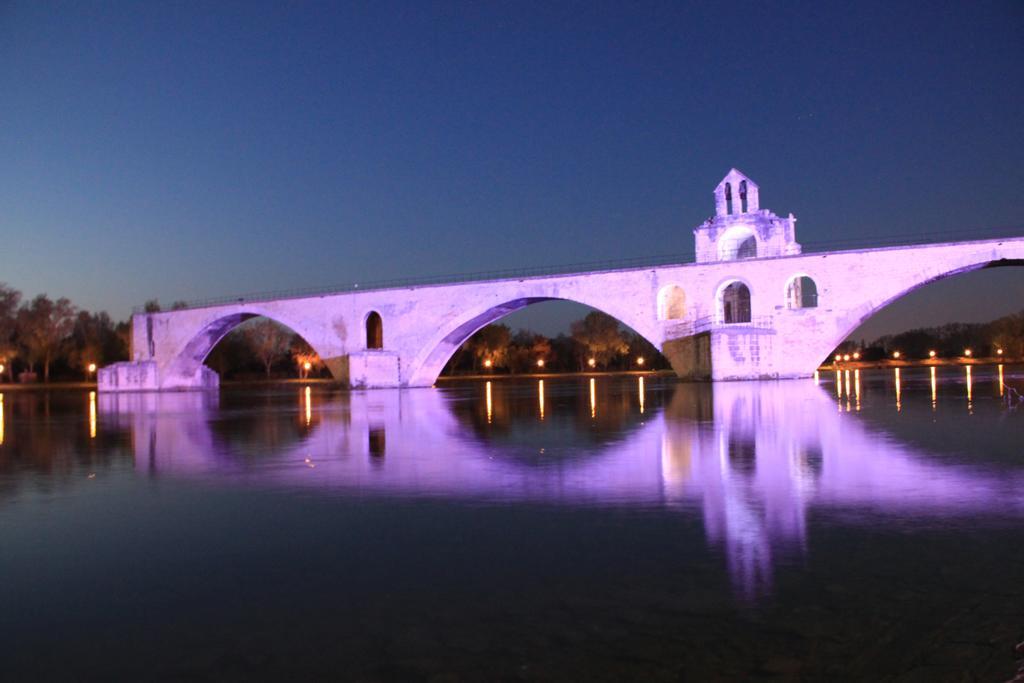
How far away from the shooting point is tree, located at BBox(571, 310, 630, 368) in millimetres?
80238

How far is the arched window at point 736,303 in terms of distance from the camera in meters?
45.4

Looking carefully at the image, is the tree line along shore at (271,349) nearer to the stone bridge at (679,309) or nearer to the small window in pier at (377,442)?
the stone bridge at (679,309)

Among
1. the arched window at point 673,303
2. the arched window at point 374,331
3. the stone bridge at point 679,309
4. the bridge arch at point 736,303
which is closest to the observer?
the stone bridge at point 679,309

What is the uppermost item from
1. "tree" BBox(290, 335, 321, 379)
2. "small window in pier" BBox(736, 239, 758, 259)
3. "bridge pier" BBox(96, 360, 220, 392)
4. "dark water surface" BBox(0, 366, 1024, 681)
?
"small window in pier" BBox(736, 239, 758, 259)

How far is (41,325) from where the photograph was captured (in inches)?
2832

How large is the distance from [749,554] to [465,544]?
1.77 metres

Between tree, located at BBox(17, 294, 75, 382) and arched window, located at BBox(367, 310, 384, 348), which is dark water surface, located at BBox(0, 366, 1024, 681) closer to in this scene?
arched window, located at BBox(367, 310, 384, 348)

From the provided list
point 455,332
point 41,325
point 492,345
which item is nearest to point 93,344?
point 41,325

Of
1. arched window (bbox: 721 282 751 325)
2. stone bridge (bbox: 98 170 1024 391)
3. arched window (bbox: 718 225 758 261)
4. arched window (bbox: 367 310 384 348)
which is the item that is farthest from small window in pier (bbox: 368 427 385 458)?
arched window (bbox: 367 310 384 348)

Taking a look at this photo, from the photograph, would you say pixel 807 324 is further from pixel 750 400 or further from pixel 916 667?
pixel 916 667

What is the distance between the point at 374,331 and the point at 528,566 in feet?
158

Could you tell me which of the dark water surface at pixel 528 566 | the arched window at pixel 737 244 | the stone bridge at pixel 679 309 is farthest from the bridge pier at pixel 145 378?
Result: the dark water surface at pixel 528 566

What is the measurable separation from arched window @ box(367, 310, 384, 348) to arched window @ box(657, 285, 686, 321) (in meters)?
17.8

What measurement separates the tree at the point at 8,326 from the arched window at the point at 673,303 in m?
54.3
